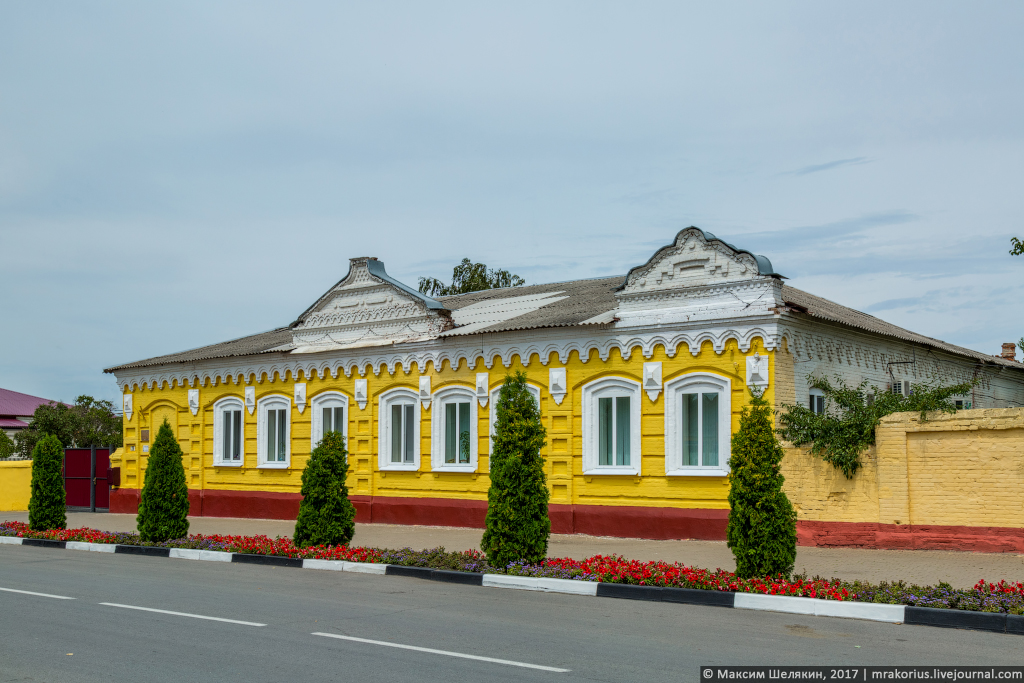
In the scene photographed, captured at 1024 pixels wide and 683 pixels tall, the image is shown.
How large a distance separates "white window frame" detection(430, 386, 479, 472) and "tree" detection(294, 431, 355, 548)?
16.8 ft

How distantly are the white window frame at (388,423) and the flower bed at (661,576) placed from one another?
549cm

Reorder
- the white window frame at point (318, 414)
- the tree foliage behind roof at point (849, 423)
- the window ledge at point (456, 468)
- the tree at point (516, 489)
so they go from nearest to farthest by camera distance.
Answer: the tree at point (516, 489) → the tree foliage behind roof at point (849, 423) → the window ledge at point (456, 468) → the white window frame at point (318, 414)

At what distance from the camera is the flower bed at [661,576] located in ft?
32.0

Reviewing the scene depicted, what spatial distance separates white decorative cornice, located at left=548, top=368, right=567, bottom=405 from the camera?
746 inches

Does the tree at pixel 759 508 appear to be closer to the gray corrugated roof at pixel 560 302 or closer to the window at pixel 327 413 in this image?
the gray corrugated roof at pixel 560 302

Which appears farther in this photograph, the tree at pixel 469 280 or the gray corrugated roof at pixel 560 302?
the tree at pixel 469 280

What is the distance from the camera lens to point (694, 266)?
17500 millimetres

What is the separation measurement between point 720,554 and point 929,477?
3353 millimetres

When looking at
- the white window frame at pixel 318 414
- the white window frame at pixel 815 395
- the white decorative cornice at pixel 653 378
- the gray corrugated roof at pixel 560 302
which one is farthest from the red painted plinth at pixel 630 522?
the gray corrugated roof at pixel 560 302

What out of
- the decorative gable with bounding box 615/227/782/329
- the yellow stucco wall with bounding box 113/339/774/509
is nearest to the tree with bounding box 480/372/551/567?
the yellow stucco wall with bounding box 113/339/774/509

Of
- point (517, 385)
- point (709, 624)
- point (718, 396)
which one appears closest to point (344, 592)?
point (517, 385)

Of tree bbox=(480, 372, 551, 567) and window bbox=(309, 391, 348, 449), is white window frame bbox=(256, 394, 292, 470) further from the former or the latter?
tree bbox=(480, 372, 551, 567)

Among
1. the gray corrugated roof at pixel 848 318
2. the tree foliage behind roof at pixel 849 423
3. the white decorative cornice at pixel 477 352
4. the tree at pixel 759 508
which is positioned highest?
the gray corrugated roof at pixel 848 318

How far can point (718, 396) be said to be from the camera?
Answer: 17172 millimetres
